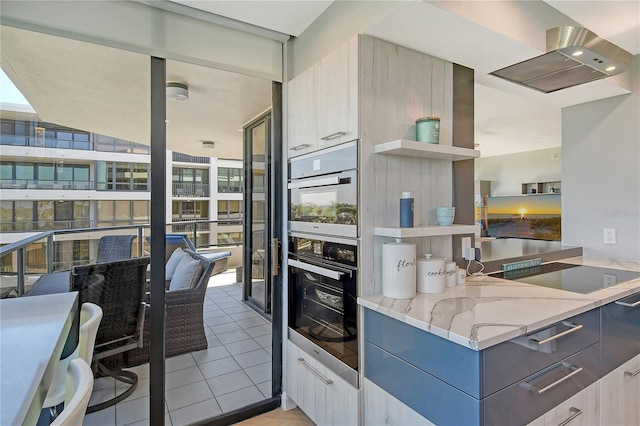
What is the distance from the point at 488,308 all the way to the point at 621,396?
0.95 m

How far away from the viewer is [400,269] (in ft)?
5.09

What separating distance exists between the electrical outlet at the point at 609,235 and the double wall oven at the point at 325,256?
7.18 feet

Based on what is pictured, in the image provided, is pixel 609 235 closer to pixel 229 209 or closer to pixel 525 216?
pixel 229 209

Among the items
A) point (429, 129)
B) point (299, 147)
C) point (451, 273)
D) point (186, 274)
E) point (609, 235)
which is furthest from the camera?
point (609, 235)

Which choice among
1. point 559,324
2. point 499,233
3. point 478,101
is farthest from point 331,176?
point 499,233

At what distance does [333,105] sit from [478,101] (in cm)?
190

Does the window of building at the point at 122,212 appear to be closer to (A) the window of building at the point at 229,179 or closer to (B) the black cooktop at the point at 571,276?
(A) the window of building at the point at 229,179

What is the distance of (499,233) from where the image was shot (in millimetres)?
6102

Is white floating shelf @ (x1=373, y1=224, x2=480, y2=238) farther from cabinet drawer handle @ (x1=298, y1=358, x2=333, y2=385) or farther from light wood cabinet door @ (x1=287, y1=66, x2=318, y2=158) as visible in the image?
cabinet drawer handle @ (x1=298, y1=358, x2=333, y2=385)

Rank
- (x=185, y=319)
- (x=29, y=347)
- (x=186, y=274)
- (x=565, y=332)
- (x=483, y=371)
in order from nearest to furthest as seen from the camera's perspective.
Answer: (x=483, y=371)
(x=29, y=347)
(x=565, y=332)
(x=185, y=319)
(x=186, y=274)

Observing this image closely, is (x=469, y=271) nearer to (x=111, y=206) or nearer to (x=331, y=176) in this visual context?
(x=331, y=176)

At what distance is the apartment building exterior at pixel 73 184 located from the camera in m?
1.60

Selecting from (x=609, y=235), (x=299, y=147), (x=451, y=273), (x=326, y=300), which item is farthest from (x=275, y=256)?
(x=609, y=235)

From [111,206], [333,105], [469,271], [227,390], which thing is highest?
[333,105]
